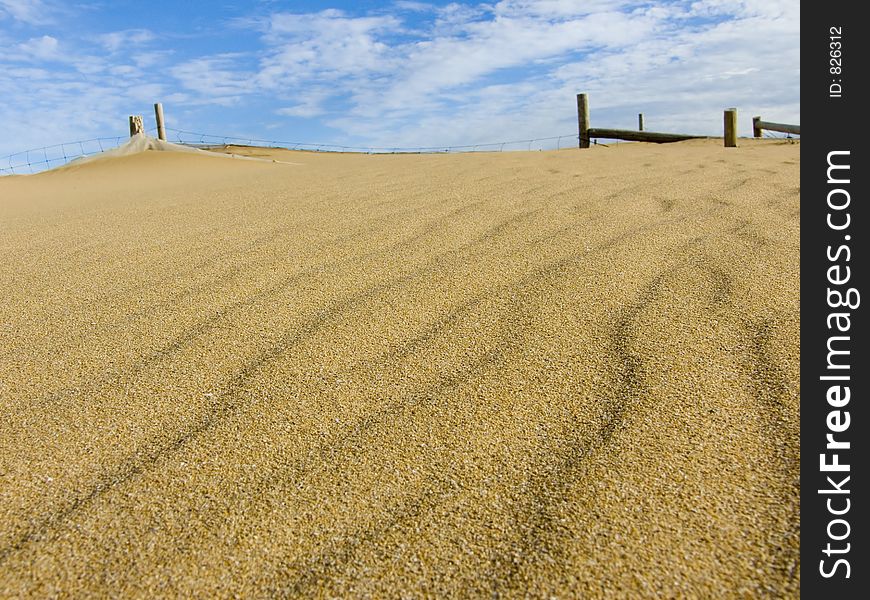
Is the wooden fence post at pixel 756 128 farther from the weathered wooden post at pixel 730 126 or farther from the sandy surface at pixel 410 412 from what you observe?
the sandy surface at pixel 410 412

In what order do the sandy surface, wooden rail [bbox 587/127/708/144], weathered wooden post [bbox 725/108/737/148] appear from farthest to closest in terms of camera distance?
wooden rail [bbox 587/127/708/144] → weathered wooden post [bbox 725/108/737/148] → the sandy surface

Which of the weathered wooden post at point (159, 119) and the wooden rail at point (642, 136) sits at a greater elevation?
the weathered wooden post at point (159, 119)

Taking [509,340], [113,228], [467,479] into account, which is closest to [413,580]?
[467,479]

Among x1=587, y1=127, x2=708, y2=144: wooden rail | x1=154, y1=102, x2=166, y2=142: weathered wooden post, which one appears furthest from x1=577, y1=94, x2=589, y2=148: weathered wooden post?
x1=154, y1=102, x2=166, y2=142: weathered wooden post

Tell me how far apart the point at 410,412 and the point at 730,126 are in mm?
8959

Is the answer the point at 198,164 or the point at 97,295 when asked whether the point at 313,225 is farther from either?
the point at 198,164

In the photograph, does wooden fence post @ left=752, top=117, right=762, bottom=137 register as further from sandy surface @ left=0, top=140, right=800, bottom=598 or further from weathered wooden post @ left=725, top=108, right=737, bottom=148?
sandy surface @ left=0, top=140, right=800, bottom=598

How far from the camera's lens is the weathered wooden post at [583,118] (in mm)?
10070

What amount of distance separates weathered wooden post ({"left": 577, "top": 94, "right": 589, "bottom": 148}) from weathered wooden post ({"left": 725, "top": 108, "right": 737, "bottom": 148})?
209cm

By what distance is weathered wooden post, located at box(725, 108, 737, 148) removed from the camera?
8680 mm

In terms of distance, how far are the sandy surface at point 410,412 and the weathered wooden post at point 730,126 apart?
7185mm

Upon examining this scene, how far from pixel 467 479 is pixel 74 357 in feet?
3.33

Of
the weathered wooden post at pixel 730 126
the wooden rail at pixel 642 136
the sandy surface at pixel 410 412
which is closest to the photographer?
the sandy surface at pixel 410 412

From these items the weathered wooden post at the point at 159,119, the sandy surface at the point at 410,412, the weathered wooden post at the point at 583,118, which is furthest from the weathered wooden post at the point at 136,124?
the sandy surface at the point at 410,412
